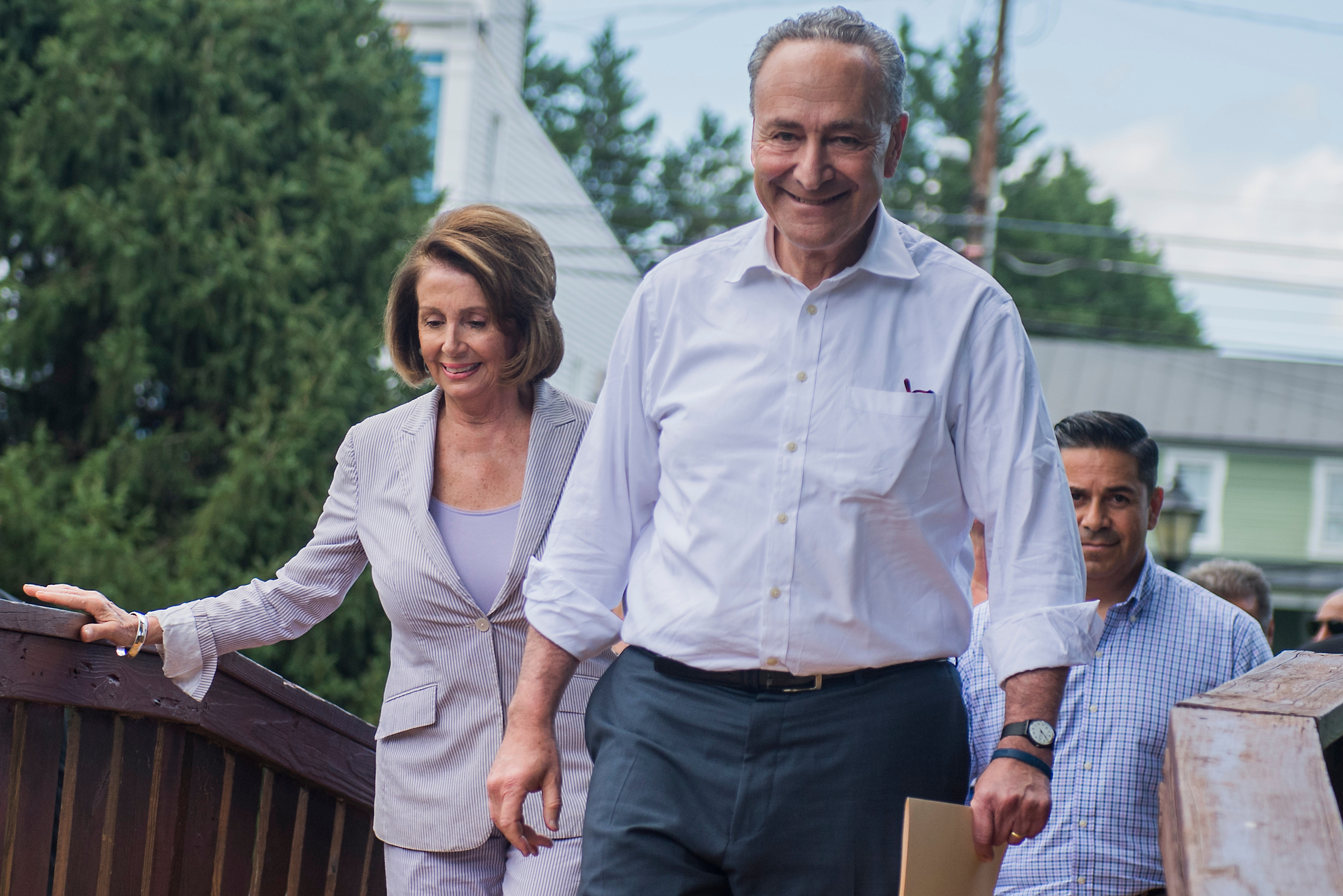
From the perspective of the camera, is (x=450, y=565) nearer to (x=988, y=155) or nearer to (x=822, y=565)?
(x=822, y=565)

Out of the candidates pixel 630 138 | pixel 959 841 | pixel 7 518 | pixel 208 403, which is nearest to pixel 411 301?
pixel 959 841

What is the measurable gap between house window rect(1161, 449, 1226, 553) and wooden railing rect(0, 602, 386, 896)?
21.0 meters

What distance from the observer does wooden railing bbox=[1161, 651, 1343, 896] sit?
1.42 meters

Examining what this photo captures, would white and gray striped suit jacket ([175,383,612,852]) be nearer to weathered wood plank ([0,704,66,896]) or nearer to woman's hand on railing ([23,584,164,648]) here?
woman's hand on railing ([23,584,164,648])

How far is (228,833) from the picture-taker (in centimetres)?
327

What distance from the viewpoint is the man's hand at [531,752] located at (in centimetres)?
214

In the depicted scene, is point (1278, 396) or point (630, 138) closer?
point (1278, 396)

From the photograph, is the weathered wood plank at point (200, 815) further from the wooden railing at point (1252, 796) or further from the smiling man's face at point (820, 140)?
the wooden railing at point (1252, 796)

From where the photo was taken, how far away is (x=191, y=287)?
8703 mm

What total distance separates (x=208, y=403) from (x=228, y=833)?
6.34 m

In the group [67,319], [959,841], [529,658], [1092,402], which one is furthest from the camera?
[1092,402]

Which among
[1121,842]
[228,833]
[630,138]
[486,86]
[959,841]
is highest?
[630,138]

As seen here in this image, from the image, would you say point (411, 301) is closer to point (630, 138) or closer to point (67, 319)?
point (67, 319)

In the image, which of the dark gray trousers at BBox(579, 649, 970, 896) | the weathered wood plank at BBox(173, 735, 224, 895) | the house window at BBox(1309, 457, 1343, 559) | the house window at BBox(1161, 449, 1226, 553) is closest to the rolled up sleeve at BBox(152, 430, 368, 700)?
the weathered wood plank at BBox(173, 735, 224, 895)
